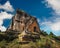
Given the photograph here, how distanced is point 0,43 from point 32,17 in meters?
41.0

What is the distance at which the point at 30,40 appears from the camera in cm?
10975

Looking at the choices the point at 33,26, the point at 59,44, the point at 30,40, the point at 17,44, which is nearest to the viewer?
the point at 17,44

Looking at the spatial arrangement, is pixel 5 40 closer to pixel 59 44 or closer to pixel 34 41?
pixel 34 41

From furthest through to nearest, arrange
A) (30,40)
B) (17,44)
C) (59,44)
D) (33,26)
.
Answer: (33,26), (59,44), (30,40), (17,44)

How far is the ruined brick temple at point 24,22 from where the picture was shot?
5413 inches

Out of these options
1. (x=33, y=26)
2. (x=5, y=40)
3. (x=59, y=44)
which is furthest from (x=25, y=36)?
(x=33, y=26)

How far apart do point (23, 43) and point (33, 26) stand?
34513 mm

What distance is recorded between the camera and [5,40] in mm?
110438

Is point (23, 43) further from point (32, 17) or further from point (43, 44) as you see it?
point (32, 17)

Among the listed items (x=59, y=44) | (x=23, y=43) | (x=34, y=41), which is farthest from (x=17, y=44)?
(x=59, y=44)

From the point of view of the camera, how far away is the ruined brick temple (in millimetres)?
137500

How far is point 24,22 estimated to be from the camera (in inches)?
5458

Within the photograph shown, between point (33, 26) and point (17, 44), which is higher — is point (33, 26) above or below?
above

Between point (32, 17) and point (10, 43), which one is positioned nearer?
point (10, 43)
